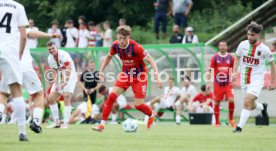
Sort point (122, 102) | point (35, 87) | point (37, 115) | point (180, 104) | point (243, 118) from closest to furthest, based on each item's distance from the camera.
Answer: point (37, 115)
point (35, 87)
point (243, 118)
point (180, 104)
point (122, 102)

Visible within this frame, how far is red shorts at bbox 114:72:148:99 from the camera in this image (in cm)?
1892

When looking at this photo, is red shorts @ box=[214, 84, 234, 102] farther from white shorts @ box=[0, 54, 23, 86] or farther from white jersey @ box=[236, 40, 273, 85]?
white shorts @ box=[0, 54, 23, 86]

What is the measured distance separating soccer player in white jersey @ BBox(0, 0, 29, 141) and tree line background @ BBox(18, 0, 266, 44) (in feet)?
79.4

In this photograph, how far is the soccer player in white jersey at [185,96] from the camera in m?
28.0

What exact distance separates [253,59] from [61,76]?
579 cm

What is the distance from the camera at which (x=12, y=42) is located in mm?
13570

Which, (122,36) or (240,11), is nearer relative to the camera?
(122,36)

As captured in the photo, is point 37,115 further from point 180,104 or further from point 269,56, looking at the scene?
point 180,104

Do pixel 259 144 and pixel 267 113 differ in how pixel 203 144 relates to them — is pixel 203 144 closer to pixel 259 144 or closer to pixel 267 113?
pixel 259 144

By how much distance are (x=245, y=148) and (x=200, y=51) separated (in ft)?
50.3

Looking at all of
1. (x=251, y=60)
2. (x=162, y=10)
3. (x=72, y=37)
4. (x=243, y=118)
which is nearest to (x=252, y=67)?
→ (x=251, y=60)

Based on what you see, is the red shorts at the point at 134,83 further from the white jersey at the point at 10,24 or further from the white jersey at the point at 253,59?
the white jersey at the point at 10,24

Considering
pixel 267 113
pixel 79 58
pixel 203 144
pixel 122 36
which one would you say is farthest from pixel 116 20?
pixel 203 144

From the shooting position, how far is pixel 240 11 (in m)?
39.2
